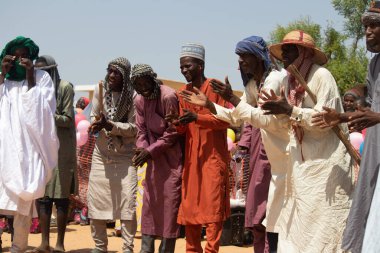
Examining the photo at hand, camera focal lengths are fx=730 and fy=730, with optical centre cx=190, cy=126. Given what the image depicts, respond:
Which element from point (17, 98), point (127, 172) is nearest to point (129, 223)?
point (127, 172)

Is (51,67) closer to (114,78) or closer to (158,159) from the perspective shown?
(114,78)

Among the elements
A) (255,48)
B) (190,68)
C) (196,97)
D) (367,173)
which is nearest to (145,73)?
(190,68)

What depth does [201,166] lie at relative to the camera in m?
7.71

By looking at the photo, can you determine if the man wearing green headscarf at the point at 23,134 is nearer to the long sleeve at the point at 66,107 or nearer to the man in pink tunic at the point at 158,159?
the long sleeve at the point at 66,107

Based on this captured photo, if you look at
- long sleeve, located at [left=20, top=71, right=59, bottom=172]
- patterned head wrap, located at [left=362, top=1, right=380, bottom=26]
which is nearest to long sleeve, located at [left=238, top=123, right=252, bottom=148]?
long sleeve, located at [left=20, top=71, right=59, bottom=172]

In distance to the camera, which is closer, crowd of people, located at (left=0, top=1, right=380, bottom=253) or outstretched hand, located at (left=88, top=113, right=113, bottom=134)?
crowd of people, located at (left=0, top=1, right=380, bottom=253)

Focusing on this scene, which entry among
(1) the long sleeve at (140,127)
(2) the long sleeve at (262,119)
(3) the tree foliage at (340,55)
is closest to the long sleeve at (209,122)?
(2) the long sleeve at (262,119)

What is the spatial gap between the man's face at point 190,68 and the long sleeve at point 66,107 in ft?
7.76

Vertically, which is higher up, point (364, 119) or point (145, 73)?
point (145, 73)

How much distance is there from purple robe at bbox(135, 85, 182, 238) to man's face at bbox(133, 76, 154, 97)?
109mm

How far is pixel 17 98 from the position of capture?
29.0 feet

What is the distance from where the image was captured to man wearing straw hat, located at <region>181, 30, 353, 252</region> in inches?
242

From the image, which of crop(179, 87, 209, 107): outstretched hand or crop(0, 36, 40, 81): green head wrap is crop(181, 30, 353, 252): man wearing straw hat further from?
crop(0, 36, 40, 81): green head wrap

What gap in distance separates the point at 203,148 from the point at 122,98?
1.63 meters
